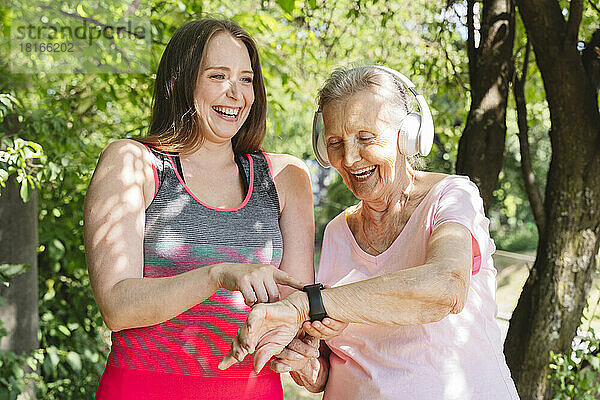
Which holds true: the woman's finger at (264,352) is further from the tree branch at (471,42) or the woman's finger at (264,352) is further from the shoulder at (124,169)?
the tree branch at (471,42)

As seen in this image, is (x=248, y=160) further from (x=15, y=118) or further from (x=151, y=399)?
(x=15, y=118)

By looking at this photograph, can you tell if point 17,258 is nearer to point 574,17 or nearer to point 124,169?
point 124,169

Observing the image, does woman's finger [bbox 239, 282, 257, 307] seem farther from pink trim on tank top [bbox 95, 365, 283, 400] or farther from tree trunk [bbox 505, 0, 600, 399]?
tree trunk [bbox 505, 0, 600, 399]

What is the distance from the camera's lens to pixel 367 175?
2.10 metres

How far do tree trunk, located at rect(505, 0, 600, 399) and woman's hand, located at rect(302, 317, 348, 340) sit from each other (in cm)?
209

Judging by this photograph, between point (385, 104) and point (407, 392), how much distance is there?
880mm

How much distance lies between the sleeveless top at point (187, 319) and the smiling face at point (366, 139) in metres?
0.37

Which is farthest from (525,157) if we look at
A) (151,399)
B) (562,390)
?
(151,399)

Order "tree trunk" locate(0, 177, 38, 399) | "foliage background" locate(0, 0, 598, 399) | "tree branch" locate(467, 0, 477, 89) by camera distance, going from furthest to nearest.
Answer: "tree trunk" locate(0, 177, 38, 399) → "foliage background" locate(0, 0, 598, 399) → "tree branch" locate(467, 0, 477, 89)

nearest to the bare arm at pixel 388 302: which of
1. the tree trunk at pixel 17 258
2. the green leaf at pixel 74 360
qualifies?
the tree trunk at pixel 17 258

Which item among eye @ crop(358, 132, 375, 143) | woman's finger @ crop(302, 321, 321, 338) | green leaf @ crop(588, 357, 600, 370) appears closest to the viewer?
woman's finger @ crop(302, 321, 321, 338)

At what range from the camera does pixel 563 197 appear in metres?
3.50

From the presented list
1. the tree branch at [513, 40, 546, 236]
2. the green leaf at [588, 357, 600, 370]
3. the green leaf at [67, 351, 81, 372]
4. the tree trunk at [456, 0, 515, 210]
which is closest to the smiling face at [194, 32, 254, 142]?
the tree trunk at [456, 0, 515, 210]

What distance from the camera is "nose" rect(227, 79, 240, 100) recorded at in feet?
7.14
